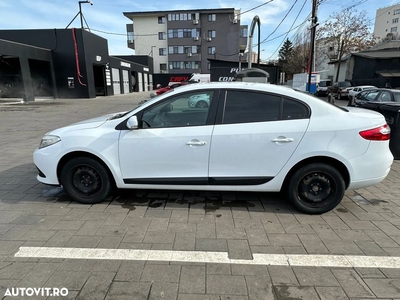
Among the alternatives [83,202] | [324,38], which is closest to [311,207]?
[83,202]

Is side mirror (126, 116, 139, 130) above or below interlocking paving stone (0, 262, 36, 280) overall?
above

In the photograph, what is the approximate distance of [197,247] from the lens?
274cm

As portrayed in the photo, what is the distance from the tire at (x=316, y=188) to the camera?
10.8 feet

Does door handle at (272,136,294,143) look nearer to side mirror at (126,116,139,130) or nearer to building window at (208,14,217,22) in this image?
side mirror at (126,116,139,130)

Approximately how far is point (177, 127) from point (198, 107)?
0.40m

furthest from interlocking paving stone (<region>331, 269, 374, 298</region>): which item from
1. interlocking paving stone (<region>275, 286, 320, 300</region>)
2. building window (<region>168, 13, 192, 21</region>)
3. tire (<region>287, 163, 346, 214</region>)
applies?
building window (<region>168, 13, 192, 21</region>)

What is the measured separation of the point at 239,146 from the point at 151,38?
188 feet

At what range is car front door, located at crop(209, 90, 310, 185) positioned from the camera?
10.5 ft

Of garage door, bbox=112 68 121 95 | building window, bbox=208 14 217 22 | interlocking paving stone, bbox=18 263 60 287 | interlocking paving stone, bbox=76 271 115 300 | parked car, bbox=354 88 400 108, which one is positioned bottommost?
interlocking paving stone, bbox=76 271 115 300

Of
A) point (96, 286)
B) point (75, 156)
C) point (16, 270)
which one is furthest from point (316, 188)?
point (16, 270)

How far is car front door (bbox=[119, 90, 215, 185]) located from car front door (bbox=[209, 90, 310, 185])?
6.6 inches

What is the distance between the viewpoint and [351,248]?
8.96 ft

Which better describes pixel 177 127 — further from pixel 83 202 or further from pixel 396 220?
pixel 396 220

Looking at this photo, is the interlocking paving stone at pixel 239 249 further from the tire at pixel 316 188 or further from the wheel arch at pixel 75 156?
the wheel arch at pixel 75 156
